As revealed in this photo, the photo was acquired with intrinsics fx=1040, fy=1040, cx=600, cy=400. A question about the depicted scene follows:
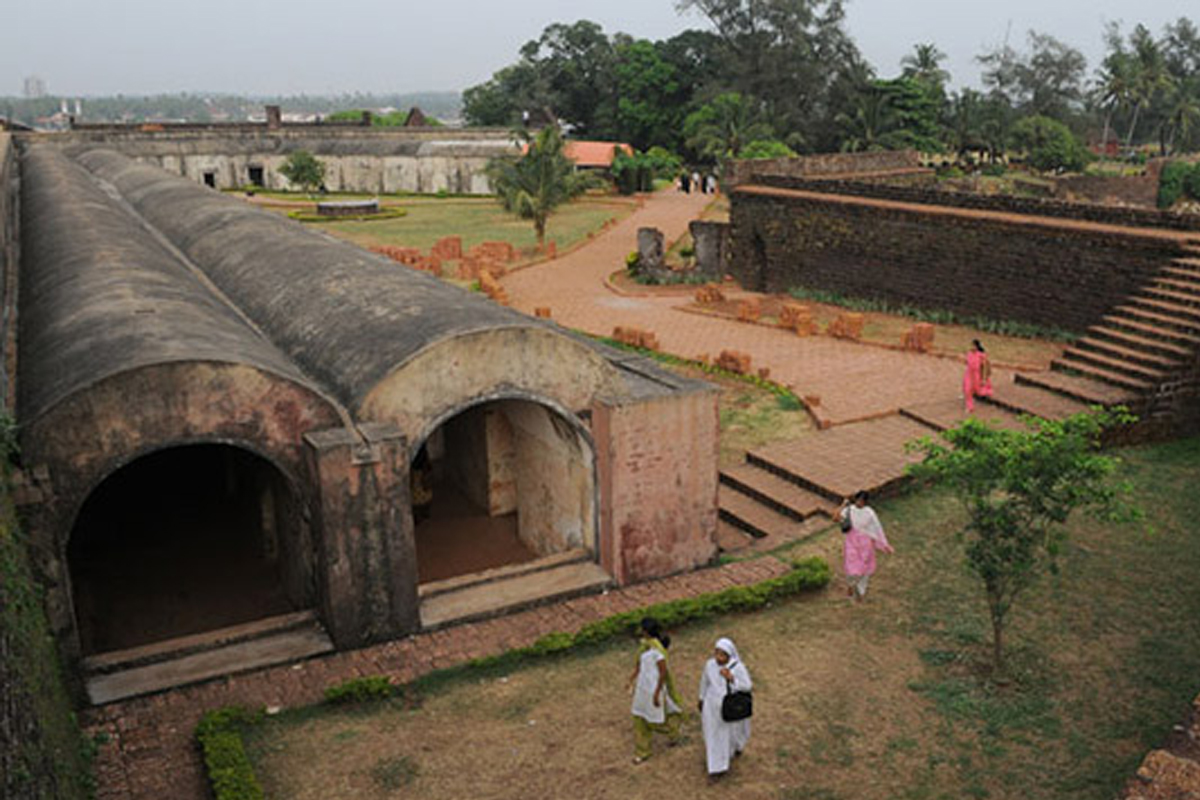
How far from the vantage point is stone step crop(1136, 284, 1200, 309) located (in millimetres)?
15516

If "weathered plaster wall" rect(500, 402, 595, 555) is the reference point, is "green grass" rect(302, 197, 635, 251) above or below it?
above

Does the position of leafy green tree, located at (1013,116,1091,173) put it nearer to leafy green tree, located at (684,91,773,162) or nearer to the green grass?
leafy green tree, located at (684,91,773,162)

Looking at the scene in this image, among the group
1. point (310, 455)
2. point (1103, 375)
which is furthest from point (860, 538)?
point (1103, 375)

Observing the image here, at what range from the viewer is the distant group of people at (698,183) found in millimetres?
49594

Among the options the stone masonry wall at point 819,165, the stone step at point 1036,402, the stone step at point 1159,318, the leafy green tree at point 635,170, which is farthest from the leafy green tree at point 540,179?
the stone step at point 1036,402

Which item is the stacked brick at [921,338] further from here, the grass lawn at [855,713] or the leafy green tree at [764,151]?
the leafy green tree at [764,151]

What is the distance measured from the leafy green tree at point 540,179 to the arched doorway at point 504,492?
1851 cm

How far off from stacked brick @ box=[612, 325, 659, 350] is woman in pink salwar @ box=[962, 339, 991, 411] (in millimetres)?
6384

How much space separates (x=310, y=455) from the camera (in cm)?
868

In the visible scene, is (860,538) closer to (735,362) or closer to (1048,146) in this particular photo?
(735,362)

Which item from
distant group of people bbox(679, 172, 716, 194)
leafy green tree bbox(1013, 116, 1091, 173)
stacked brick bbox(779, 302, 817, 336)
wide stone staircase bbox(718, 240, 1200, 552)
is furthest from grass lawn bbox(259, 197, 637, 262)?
leafy green tree bbox(1013, 116, 1091, 173)

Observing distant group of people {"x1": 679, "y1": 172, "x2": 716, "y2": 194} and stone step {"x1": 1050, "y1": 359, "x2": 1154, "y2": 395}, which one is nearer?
stone step {"x1": 1050, "y1": 359, "x2": 1154, "y2": 395}

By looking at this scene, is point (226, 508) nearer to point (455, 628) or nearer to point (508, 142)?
point (455, 628)

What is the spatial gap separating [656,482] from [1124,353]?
8.82m
